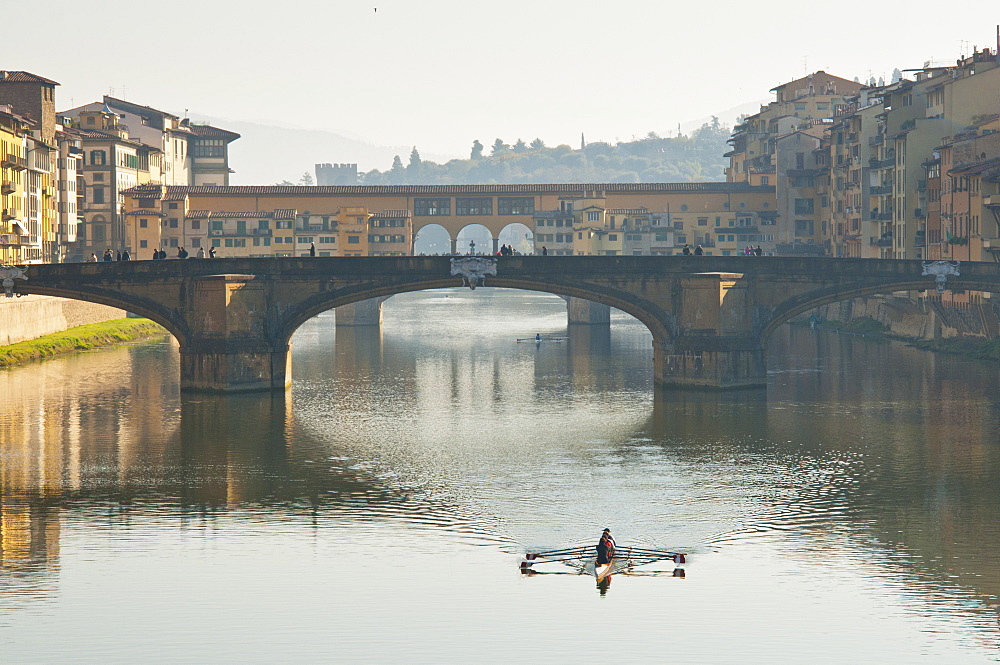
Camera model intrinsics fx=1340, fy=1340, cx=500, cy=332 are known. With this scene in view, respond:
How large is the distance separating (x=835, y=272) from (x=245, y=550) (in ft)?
144

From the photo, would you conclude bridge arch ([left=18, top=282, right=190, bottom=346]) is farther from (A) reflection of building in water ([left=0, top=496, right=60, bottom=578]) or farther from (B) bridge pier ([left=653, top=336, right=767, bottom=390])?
(B) bridge pier ([left=653, top=336, right=767, bottom=390])

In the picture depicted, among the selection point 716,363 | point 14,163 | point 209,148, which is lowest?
point 716,363

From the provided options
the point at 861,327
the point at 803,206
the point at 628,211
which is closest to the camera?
the point at 861,327

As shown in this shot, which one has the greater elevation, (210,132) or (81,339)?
(210,132)

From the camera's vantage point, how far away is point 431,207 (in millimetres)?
135000

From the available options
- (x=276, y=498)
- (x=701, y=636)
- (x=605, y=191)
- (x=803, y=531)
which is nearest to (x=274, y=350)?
(x=276, y=498)

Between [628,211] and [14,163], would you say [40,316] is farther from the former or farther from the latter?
[628,211]

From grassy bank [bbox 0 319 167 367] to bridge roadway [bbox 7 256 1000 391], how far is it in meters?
15.1

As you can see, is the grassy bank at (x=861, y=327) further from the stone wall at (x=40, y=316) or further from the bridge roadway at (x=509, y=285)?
the stone wall at (x=40, y=316)

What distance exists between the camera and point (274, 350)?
243 feet

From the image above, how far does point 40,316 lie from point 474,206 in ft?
163

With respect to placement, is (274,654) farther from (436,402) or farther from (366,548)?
(436,402)

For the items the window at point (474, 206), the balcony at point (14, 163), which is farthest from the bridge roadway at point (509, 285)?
the window at point (474, 206)

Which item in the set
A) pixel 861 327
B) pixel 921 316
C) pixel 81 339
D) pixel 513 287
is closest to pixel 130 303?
pixel 513 287
